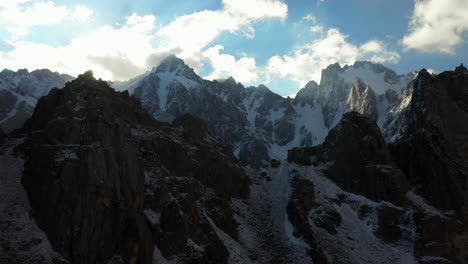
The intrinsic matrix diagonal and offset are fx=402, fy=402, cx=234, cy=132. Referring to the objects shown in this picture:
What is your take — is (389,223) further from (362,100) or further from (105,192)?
(362,100)

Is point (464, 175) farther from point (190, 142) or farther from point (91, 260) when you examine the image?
point (91, 260)

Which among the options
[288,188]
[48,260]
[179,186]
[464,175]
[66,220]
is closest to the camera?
[48,260]

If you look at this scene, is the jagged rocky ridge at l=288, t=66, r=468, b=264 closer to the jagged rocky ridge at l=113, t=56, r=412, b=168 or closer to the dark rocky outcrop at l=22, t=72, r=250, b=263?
the dark rocky outcrop at l=22, t=72, r=250, b=263

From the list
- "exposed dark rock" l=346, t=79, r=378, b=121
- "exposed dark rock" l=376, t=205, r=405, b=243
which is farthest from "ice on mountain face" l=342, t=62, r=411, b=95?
"exposed dark rock" l=376, t=205, r=405, b=243

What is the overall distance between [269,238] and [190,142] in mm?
22662

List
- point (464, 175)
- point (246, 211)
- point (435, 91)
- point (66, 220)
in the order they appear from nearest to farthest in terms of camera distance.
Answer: point (66, 220), point (464, 175), point (246, 211), point (435, 91)

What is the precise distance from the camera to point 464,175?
4975cm

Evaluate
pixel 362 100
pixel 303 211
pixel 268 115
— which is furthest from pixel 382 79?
pixel 303 211

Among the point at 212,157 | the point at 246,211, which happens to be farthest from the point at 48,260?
the point at 212,157

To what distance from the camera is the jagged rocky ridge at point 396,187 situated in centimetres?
4347

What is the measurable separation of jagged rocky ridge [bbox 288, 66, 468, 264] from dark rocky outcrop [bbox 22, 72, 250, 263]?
11453 millimetres

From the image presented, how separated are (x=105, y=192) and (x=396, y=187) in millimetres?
36003

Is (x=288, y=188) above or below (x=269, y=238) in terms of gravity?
above

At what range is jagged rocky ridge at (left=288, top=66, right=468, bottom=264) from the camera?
143 ft
